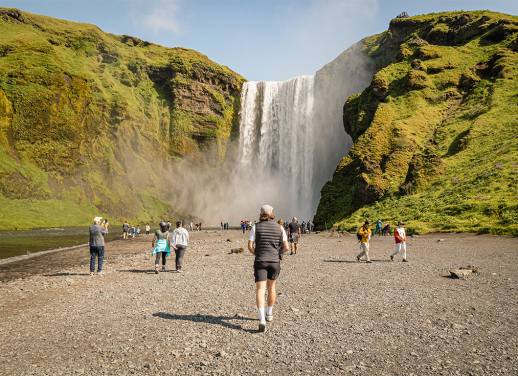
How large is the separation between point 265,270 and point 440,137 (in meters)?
50.0

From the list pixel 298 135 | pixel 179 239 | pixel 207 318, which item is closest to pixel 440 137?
pixel 298 135

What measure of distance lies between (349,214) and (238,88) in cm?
7288

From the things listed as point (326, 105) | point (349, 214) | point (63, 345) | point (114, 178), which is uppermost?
point (326, 105)

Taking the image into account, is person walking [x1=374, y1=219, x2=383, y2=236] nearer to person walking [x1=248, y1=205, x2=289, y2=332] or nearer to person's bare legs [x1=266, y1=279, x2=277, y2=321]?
person's bare legs [x1=266, y1=279, x2=277, y2=321]

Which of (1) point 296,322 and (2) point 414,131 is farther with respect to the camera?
(2) point 414,131

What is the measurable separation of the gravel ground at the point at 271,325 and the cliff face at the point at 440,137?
21.7 metres

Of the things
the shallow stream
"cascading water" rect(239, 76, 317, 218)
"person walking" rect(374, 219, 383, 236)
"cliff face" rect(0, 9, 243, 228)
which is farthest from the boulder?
"cliff face" rect(0, 9, 243, 228)

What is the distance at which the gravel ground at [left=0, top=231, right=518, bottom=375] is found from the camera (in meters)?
6.23

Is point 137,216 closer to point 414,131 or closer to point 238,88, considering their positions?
point 238,88

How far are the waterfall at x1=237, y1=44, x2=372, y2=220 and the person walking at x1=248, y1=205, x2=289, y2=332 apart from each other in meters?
69.8

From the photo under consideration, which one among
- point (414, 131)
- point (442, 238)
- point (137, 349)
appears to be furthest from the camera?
point (414, 131)

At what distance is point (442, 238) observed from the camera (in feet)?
97.9

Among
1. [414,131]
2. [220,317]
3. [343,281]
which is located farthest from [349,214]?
[220,317]

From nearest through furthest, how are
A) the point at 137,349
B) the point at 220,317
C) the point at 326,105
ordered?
the point at 137,349 → the point at 220,317 → the point at 326,105
